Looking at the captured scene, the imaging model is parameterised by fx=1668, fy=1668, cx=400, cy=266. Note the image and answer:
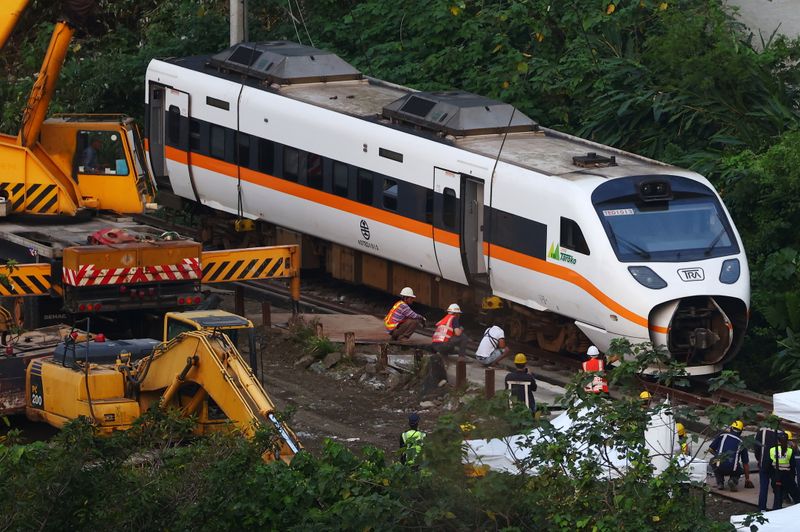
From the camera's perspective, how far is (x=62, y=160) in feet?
80.4

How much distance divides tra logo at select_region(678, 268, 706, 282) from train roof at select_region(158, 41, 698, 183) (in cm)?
165

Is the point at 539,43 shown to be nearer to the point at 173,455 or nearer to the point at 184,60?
the point at 184,60

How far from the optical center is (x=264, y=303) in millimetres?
24781

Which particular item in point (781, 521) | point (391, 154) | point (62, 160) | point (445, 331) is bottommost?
point (445, 331)

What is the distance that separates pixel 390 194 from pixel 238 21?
25.6 ft

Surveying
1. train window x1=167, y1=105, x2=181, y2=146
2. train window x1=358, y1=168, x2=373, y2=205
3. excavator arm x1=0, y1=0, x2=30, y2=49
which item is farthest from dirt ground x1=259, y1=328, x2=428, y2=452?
train window x1=167, y1=105, x2=181, y2=146

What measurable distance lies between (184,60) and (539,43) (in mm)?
6788

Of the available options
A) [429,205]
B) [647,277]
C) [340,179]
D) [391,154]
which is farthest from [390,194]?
[647,277]

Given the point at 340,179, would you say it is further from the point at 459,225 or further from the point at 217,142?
the point at 217,142

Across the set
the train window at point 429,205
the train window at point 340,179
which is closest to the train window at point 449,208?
the train window at point 429,205

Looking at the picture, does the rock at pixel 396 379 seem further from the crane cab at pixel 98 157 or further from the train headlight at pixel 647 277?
the crane cab at pixel 98 157

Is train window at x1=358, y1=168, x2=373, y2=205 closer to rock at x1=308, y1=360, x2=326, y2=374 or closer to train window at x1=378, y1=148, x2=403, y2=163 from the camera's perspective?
train window at x1=378, y1=148, x2=403, y2=163

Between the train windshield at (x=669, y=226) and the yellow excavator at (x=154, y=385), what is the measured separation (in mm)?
6301

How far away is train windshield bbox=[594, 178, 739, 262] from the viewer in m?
21.2
